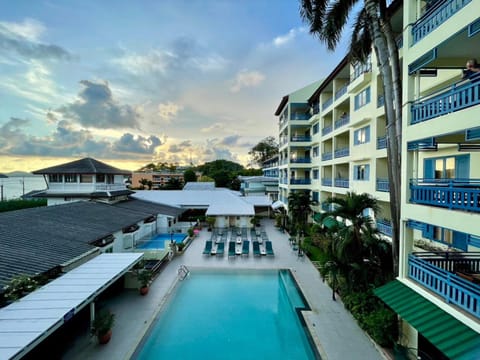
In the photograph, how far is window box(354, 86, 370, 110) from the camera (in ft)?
54.3

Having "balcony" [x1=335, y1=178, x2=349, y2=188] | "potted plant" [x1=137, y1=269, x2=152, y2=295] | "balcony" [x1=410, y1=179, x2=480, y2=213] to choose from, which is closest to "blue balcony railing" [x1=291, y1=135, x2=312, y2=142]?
"balcony" [x1=335, y1=178, x2=349, y2=188]

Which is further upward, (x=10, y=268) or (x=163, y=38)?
(x=163, y=38)

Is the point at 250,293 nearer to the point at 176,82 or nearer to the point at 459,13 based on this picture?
the point at 459,13

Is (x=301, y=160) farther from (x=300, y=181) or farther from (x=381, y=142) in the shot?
(x=381, y=142)

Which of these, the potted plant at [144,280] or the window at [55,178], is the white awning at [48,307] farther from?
the window at [55,178]

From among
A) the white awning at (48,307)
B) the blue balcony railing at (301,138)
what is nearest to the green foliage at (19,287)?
the white awning at (48,307)

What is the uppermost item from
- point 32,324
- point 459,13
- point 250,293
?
point 459,13

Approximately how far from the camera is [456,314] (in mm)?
6309

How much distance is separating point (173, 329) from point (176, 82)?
24265 millimetres

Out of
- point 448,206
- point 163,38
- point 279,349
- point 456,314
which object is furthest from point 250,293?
point 163,38

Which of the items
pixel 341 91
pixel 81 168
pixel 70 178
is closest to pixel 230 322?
pixel 341 91

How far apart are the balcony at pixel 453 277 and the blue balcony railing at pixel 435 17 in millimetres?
7392

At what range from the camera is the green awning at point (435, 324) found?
5.59m

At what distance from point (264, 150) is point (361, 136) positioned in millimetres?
65648
